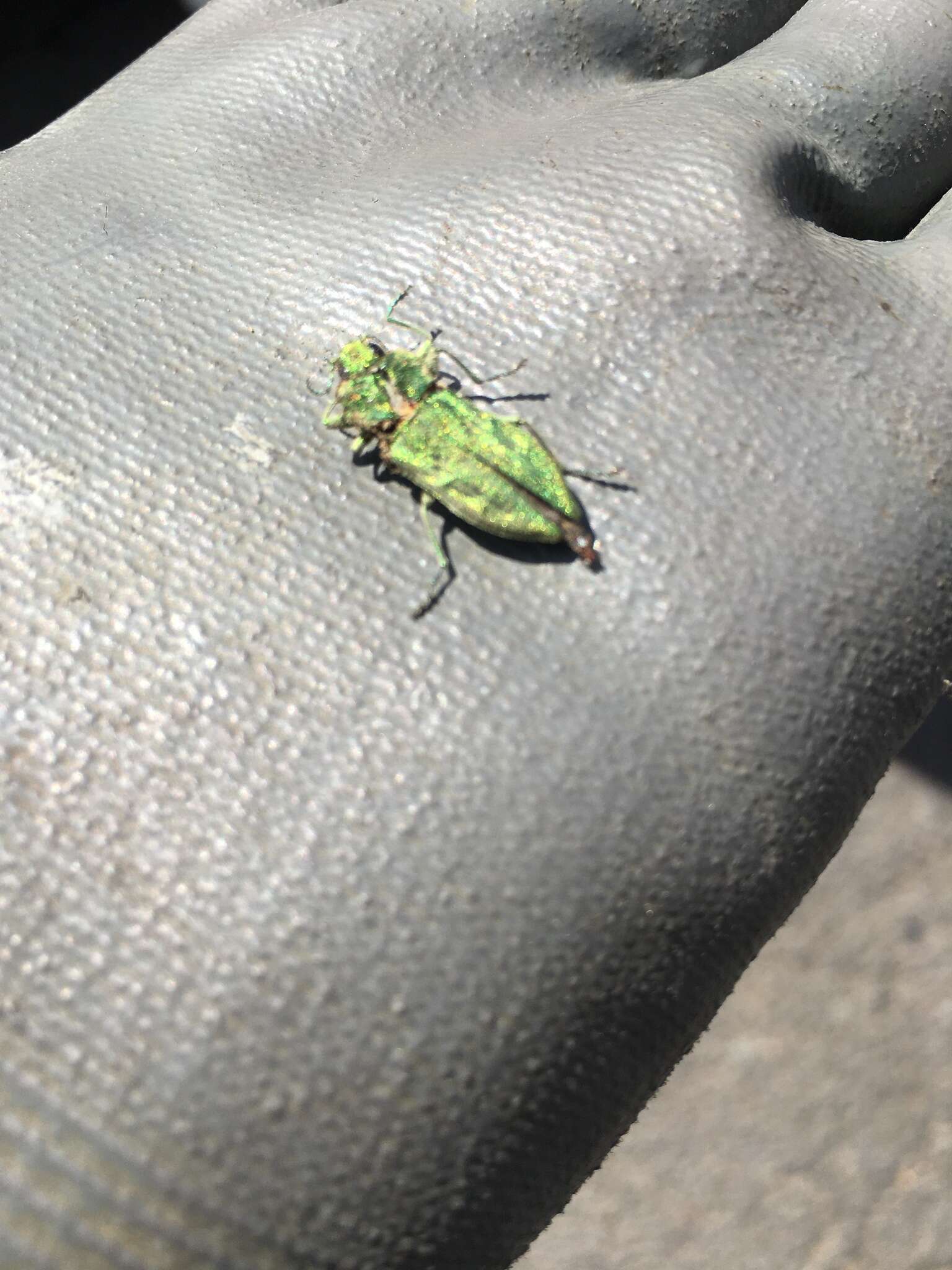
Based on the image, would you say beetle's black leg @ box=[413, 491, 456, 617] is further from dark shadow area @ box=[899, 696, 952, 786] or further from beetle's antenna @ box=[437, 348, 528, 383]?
dark shadow area @ box=[899, 696, 952, 786]

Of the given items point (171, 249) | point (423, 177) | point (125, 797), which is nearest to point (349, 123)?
point (423, 177)

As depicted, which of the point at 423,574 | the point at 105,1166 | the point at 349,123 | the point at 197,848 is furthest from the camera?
the point at 349,123

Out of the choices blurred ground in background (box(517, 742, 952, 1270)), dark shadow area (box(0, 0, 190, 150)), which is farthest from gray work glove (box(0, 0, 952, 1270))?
dark shadow area (box(0, 0, 190, 150))

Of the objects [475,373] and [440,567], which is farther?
[475,373]

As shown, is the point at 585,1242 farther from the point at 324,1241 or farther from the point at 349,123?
the point at 349,123

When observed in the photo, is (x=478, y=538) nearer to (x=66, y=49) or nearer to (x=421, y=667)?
(x=421, y=667)

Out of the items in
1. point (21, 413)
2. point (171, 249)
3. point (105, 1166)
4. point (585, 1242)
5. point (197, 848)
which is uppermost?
point (171, 249)

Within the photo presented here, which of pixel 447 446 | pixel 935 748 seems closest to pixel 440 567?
pixel 447 446

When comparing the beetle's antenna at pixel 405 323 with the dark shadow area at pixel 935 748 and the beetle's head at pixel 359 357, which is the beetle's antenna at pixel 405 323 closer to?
the beetle's head at pixel 359 357
